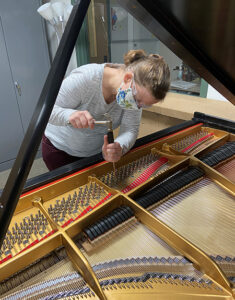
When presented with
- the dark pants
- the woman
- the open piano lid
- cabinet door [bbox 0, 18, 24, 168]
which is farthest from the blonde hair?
cabinet door [bbox 0, 18, 24, 168]

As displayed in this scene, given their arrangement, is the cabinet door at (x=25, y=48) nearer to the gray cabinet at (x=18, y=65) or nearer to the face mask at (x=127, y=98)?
the gray cabinet at (x=18, y=65)

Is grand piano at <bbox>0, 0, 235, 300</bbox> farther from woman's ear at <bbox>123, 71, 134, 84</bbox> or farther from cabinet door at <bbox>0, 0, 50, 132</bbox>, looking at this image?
cabinet door at <bbox>0, 0, 50, 132</bbox>

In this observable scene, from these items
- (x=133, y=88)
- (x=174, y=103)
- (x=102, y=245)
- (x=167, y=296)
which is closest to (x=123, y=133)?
(x=133, y=88)

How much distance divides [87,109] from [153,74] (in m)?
0.51

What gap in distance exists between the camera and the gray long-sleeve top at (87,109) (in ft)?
4.61

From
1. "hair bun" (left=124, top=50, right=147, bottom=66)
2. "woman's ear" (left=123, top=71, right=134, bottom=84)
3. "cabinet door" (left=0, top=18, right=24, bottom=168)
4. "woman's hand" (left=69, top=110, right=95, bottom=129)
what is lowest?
"cabinet door" (left=0, top=18, right=24, bottom=168)

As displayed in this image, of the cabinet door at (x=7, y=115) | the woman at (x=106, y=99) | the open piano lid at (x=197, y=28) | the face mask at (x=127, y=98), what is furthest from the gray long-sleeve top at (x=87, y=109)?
the cabinet door at (x=7, y=115)

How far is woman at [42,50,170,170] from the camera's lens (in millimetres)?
1266

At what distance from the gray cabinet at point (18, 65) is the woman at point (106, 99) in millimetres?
2415

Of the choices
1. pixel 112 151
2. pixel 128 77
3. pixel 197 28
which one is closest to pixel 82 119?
pixel 112 151

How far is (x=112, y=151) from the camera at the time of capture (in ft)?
4.40

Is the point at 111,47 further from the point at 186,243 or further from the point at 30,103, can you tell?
the point at 186,243

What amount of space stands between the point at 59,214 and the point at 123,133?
74cm

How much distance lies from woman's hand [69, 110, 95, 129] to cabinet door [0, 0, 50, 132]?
10.1ft
